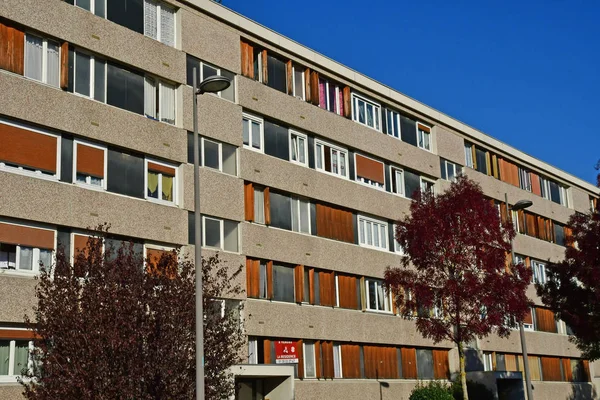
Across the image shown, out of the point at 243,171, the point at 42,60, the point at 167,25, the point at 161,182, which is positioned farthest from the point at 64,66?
the point at 243,171

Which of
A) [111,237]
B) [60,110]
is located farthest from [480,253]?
[60,110]

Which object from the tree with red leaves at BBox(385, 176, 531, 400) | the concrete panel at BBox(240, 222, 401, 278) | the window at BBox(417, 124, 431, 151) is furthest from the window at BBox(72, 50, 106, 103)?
the window at BBox(417, 124, 431, 151)

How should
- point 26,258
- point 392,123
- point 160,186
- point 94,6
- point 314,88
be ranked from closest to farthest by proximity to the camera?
point 26,258, point 94,6, point 160,186, point 314,88, point 392,123

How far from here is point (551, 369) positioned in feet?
158

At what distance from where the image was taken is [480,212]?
30.3 metres

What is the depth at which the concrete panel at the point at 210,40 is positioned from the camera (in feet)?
92.5

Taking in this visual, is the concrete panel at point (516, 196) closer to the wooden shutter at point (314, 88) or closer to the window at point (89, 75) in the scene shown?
the wooden shutter at point (314, 88)

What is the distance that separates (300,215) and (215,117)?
5.53 m

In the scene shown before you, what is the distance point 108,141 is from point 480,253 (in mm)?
13019

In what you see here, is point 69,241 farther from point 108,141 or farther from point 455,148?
point 455,148

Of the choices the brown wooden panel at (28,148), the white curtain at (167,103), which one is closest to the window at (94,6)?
the white curtain at (167,103)

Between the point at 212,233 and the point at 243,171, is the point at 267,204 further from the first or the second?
the point at 212,233

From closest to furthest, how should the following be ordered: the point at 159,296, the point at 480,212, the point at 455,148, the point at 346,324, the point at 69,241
Answer: the point at 159,296 → the point at 69,241 → the point at 480,212 → the point at 346,324 → the point at 455,148

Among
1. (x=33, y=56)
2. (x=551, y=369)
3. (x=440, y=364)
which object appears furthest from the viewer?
(x=551, y=369)
